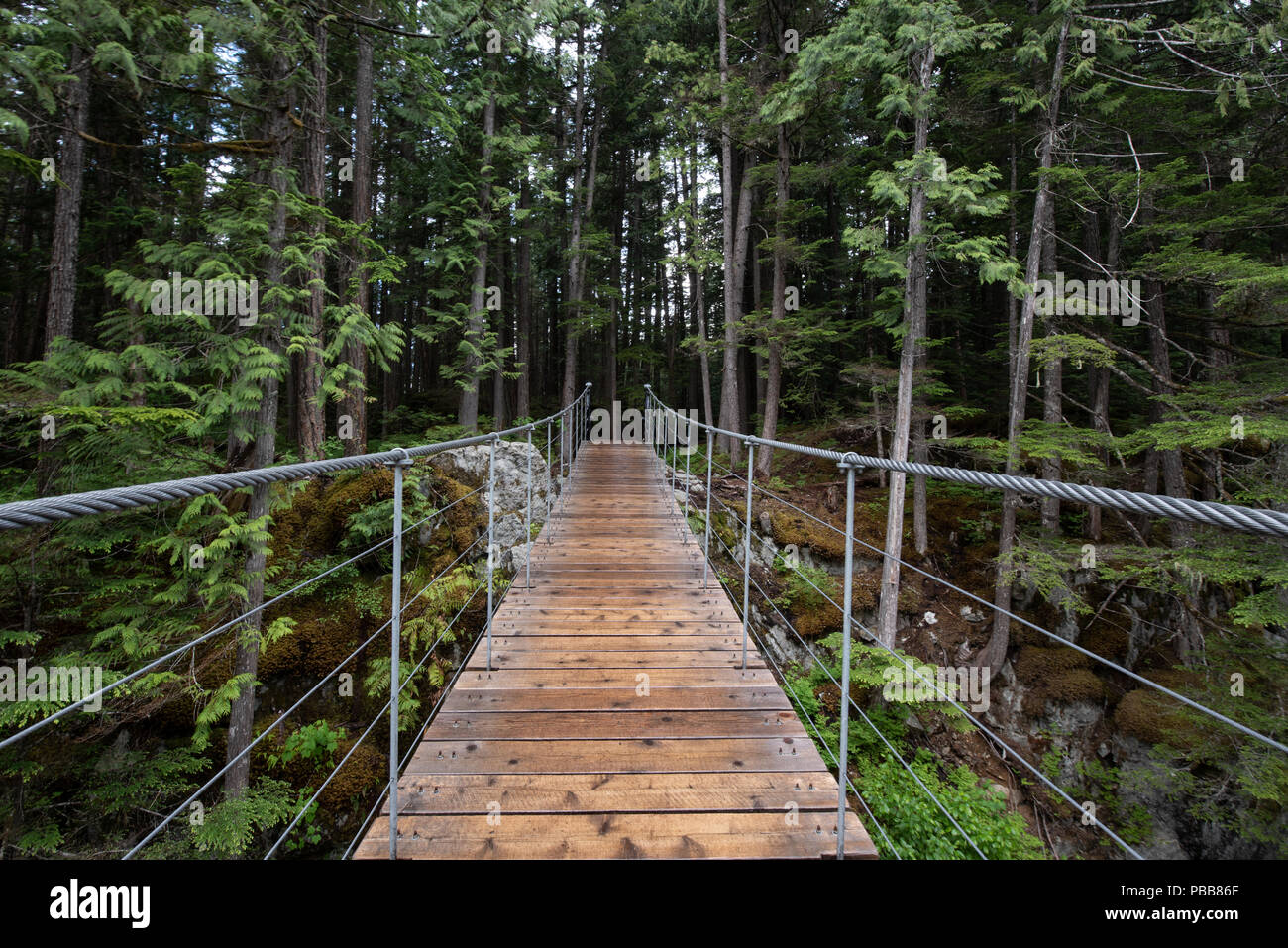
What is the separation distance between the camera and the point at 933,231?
783 centimetres

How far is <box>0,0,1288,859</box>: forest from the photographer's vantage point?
4.60m

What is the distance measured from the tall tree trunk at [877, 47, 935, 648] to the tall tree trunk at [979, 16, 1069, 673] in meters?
1.42

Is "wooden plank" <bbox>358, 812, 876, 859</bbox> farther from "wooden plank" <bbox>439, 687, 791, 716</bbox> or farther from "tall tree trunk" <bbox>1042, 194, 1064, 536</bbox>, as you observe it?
"tall tree trunk" <bbox>1042, 194, 1064, 536</bbox>

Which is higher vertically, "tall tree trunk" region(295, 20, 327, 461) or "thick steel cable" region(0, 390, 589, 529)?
"tall tree trunk" region(295, 20, 327, 461)

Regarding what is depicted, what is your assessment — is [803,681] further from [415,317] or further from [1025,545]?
[415,317]

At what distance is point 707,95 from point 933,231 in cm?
571

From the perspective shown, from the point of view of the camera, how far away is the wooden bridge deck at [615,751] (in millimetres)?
1813

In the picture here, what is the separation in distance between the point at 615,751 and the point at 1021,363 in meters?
9.11

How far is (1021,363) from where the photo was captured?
27.2 feet

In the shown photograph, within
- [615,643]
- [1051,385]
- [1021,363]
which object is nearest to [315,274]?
[615,643]

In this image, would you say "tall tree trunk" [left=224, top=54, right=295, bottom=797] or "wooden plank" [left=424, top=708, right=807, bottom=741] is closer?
"wooden plank" [left=424, top=708, right=807, bottom=741]

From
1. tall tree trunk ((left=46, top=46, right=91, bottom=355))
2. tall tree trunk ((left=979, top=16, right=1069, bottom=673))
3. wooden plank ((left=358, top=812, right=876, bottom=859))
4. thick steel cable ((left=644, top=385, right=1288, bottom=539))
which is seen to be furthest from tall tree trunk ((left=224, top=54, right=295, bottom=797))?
tall tree trunk ((left=979, top=16, right=1069, bottom=673))

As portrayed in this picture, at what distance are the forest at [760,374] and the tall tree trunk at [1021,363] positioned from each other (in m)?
0.08
